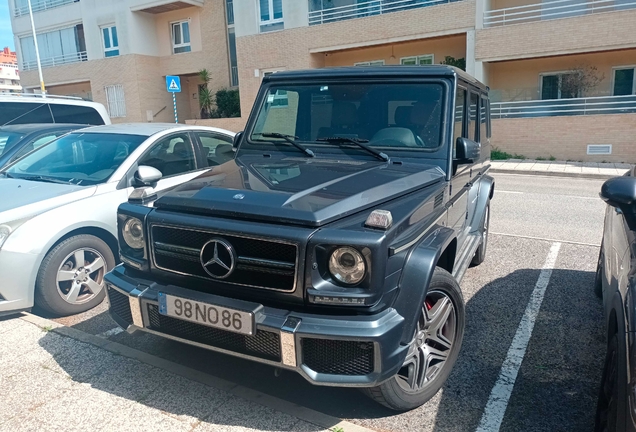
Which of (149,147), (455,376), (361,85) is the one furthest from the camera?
(149,147)

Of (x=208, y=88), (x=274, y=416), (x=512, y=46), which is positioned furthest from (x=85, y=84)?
(x=274, y=416)

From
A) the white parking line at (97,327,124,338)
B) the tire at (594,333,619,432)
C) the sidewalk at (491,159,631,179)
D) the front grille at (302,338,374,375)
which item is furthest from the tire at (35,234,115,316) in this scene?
the sidewalk at (491,159,631,179)

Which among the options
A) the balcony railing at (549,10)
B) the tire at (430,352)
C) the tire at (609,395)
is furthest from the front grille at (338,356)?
the balcony railing at (549,10)

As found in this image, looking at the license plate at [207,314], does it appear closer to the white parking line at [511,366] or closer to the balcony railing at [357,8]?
the white parking line at [511,366]

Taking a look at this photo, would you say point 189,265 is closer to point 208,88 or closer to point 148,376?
point 148,376

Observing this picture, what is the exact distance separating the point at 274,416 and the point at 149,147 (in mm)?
3382

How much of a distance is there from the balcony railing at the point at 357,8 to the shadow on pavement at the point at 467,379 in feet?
53.8

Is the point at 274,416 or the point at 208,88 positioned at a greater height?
the point at 208,88

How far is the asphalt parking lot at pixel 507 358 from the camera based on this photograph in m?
2.91

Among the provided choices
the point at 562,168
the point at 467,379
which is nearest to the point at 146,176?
the point at 467,379

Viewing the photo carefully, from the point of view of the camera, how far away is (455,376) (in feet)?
11.0

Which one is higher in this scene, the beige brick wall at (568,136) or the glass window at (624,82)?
the glass window at (624,82)

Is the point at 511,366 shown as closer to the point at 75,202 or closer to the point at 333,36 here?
the point at 75,202

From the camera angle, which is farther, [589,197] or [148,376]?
[589,197]
